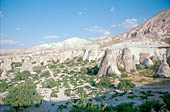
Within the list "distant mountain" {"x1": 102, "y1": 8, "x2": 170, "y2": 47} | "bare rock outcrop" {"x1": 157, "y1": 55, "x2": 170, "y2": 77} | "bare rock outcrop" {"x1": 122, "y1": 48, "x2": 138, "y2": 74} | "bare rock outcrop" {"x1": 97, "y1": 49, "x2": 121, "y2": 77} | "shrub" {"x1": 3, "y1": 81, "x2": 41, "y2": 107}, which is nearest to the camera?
"shrub" {"x1": 3, "y1": 81, "x2": 41, "y2": 107}

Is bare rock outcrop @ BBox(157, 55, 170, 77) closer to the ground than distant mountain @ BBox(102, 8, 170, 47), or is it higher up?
closer to the ground

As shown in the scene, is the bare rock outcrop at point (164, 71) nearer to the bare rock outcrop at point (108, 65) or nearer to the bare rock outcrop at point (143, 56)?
the bare rock outcrop at point (108, 65)

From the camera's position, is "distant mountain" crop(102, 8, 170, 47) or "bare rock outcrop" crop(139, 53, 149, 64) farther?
"distant mountain" crop(102, 8, 170, 47)

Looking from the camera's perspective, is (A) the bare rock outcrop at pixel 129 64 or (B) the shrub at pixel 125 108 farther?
(A) the bare rock outcrop at pixel 129 64

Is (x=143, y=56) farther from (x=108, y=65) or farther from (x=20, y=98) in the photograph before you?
(x=20, y=98)

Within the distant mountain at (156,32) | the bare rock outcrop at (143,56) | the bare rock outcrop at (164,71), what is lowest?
the bare rock outcrop at (164,71)

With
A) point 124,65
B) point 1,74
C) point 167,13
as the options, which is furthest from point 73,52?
point 167,13

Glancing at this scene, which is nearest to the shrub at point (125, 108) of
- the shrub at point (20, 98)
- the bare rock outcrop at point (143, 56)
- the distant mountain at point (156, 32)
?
the shrub at point (20, 98)

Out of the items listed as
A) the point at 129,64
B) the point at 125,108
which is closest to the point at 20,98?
the point at 125,108

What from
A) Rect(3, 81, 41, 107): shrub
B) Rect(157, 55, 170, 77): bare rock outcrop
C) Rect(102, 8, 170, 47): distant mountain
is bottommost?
Rect(3, 81, 41, 107): shrub

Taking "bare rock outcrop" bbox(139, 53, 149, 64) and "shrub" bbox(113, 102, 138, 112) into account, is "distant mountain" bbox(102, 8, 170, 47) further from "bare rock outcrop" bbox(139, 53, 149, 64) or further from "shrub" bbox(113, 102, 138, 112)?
"shrub" bbox(113, 102, 138, 112)

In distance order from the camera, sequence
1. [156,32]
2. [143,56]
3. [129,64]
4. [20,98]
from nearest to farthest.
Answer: [20,98] < [129,64] < [143,56] < [156,32]

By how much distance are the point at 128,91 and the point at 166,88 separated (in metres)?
3.77

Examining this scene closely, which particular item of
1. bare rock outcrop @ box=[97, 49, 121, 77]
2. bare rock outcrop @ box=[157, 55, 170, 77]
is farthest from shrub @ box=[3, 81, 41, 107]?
bare rock outcrop @ box=[157, 55, 170, 77]
